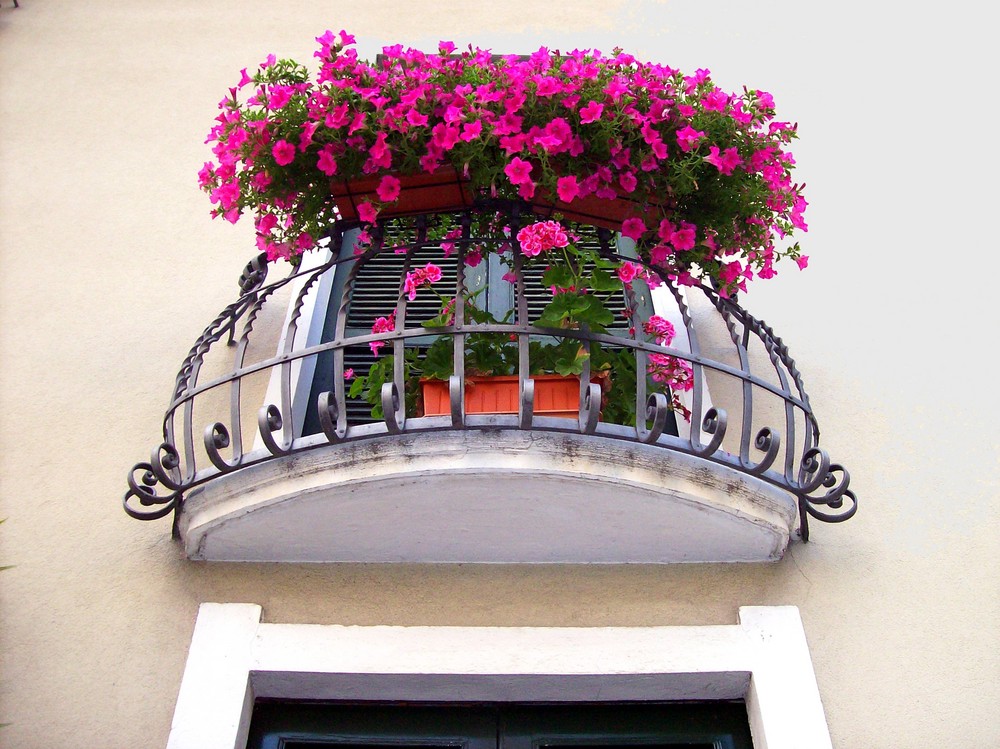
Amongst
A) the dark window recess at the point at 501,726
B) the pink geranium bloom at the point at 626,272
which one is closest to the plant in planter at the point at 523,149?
the pink geranium bloom at the point at 626,272

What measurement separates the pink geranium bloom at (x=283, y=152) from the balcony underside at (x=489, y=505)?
3.00 ft

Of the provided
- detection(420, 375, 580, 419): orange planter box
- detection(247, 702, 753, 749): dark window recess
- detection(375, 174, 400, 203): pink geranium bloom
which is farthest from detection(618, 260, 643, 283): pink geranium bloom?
detection(247, 702, 753, 749): dark window recess

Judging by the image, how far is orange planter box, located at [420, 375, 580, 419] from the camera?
365 cm

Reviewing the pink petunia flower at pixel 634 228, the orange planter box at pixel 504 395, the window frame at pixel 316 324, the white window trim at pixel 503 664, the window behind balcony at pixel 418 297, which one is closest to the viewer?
the white window trim at pixel 503 664

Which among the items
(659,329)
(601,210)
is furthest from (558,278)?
(659,329)

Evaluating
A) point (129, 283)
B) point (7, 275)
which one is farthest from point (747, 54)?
point (7, 275)

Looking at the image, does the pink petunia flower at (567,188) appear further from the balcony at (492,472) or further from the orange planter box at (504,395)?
the orange planter box at (504,395)

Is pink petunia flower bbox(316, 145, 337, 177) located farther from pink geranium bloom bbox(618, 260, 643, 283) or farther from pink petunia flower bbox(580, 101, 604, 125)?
pink geranium bloom bbox(618, 260, 643, 283)

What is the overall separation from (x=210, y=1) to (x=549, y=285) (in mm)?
3624

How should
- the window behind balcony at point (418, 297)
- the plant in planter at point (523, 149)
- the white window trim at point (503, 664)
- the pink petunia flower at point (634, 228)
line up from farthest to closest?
the window behind balcony at point (418, 297), the pink petunia flower at point (634, 228), the plant in planter at point (523, 149), the white window trim at point (503, 664)

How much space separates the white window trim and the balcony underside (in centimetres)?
24

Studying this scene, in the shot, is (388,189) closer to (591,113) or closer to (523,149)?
(523,149)

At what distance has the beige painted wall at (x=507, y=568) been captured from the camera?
348 centimetres

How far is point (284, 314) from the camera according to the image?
467 centimetres
